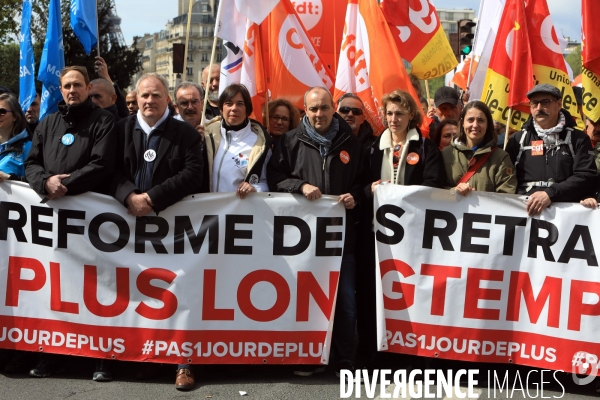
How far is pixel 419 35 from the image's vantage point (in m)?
9.36

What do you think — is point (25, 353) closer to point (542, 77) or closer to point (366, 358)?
point (366, 358)

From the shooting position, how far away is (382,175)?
5809 mm

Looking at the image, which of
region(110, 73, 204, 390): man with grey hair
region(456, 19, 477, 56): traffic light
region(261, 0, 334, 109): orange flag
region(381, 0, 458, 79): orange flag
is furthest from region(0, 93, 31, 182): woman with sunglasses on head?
region(456, 19, 477, 56): traffic light

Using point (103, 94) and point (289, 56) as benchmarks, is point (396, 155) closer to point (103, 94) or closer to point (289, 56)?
point (289, 56)

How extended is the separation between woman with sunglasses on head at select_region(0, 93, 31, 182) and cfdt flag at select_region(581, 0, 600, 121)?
4.49 metres

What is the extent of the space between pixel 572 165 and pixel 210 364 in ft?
9.78

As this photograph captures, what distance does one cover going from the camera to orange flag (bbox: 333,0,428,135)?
720 centimetres

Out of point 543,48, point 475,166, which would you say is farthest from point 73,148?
point 543,48

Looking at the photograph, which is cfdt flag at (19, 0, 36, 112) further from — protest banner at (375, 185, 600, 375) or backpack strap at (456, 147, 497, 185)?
backpack strap at (456, 147, 497, 185)

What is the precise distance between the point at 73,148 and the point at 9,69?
2925cm

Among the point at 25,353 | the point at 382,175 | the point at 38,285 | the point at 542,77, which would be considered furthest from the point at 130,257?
the point at 542,77

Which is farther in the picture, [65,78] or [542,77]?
[542,77]

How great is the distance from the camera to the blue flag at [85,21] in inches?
305

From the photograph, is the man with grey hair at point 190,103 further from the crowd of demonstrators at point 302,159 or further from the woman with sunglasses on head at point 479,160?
the woman with sunglasses on head at point 479,160
